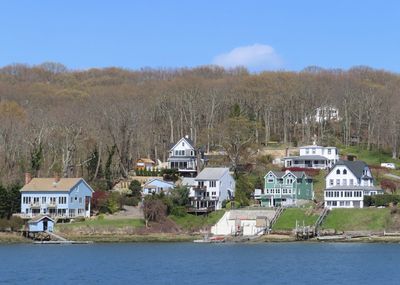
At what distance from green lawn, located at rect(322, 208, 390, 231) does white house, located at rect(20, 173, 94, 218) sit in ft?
81.2

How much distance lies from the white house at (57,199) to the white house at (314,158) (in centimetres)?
2612

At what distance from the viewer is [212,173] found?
9588 cm

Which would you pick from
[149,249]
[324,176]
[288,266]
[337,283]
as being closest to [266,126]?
[324,176]

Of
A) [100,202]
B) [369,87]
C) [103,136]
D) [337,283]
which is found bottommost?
[337,283]

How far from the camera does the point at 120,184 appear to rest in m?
102

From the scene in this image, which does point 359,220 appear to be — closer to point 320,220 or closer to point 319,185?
point 320,220

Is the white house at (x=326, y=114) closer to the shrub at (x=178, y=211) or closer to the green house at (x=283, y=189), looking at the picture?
the green house at (x=283, y=189)

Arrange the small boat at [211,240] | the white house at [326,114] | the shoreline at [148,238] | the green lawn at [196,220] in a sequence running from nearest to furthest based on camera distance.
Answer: the shoreline at [148,238] < the small boat at [211,240] < the green lawn at [196,220] < the white house at [326,114]

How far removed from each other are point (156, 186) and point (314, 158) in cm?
1987

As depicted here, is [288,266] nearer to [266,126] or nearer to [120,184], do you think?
[120,184]

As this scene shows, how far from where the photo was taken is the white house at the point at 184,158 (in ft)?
349

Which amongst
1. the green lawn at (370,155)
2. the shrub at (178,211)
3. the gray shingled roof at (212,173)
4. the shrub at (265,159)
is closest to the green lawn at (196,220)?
the shrub at (178,211)

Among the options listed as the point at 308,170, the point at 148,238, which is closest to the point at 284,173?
the point at 308,170

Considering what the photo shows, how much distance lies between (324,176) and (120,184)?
2314cm
